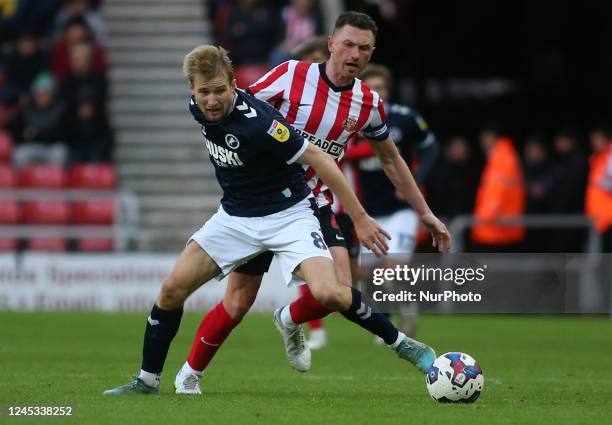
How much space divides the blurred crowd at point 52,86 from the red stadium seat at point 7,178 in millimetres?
292

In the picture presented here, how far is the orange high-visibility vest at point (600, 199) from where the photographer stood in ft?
54.5

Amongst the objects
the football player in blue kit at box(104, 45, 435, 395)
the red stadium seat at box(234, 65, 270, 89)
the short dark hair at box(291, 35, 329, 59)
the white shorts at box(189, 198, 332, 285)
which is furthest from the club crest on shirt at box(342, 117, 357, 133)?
the red stadium seat at box(234, 65, 270, 89)

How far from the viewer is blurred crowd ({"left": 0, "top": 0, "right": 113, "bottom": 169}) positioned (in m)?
18.0

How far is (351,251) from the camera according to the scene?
1168 cm

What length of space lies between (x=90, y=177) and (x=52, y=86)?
4.88 feet

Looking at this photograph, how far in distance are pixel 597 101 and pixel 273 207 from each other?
1717cm

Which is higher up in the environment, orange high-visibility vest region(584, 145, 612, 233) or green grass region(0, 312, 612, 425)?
orange high-visibility vest region(584, 145, 612, 233)

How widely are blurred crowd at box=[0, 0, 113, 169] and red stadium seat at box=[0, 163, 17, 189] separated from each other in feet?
0.96

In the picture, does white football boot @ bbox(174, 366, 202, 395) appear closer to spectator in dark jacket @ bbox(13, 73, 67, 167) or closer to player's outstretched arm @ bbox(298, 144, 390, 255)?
player's outstretched arm @ bbox(298, 144, 390, 255)

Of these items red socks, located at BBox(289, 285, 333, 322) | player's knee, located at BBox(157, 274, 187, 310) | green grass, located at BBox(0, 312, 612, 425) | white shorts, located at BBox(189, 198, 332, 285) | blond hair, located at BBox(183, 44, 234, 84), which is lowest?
green grass, located at BBox(0, 312, 612, 425)

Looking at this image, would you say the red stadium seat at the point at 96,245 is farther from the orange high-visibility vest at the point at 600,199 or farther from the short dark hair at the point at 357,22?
the short dark hair at the point at 357,22

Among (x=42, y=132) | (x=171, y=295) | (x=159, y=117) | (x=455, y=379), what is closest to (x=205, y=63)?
(x=171, y=295)

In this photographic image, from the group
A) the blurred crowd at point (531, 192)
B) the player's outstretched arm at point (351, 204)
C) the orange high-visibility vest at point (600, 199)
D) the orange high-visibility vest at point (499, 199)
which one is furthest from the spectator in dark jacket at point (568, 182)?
the player's outstretched arm at point (351, 204)

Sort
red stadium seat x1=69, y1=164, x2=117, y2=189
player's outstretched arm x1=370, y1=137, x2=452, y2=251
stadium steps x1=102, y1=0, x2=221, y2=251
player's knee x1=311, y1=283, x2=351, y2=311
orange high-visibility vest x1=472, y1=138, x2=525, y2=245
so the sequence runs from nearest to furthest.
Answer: player's knee x1=311, y1=283, x2=351, y2=311 → player's outstretched arm x1=370, y1=137, x2=452, y2=251 → orange high-visibility vest x1=472, y1=138, x2=525, y2=245 → red stadium seat x1=69, y1=164, x2=117, y2=189 → stadium steps x1=102, y1=0, x2=221, y2=251
